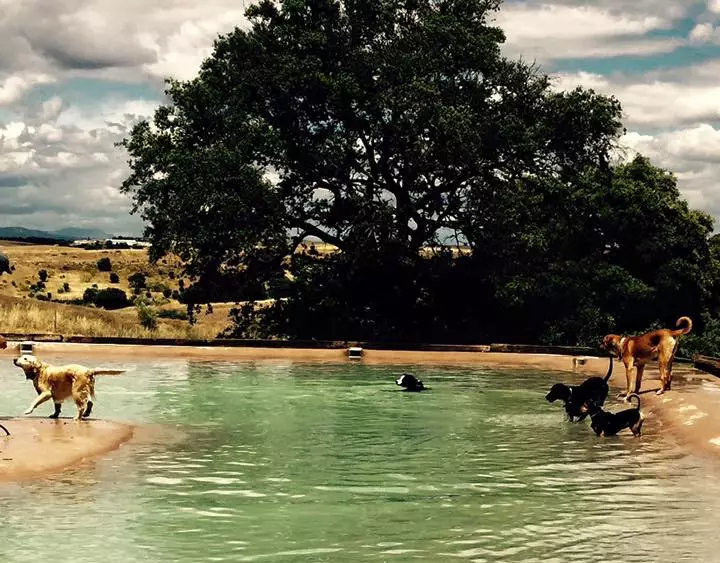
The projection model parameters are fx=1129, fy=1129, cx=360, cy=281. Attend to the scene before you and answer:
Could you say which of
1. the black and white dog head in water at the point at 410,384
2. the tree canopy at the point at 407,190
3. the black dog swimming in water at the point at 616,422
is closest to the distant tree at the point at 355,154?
the tree canopy at the point at 407,190

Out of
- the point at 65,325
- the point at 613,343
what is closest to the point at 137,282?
the point at 65,325

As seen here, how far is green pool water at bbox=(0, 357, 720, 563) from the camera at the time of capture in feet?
38.4

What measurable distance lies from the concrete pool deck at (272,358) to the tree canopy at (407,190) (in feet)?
14.2

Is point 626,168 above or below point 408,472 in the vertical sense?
above


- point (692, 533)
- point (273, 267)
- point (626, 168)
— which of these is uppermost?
point (626, 168)

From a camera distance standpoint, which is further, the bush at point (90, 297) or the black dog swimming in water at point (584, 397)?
the bush at point (90, 297)

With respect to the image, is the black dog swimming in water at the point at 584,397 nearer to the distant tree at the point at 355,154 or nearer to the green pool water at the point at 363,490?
the green pool water at the point at 363,490

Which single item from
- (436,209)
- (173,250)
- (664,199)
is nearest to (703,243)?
(664,199)

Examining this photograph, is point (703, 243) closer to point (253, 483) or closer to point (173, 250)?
point (173, 250)

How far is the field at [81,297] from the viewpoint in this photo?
39812mm

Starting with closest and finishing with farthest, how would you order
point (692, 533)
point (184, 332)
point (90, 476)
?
point (692, 533) < point (90, 476) < point (184, 332)

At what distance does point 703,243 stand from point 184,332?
19.2 m

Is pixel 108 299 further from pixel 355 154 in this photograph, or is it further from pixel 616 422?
pixel 616 422

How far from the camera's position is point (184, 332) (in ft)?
141
